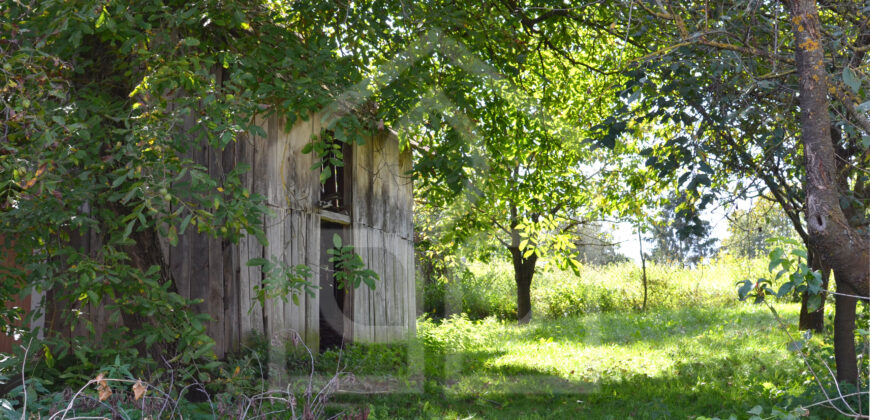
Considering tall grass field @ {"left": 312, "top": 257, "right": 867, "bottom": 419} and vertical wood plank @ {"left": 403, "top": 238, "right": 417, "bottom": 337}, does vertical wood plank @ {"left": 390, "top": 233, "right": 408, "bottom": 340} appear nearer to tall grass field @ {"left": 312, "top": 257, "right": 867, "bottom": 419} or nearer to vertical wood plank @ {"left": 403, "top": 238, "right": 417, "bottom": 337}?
vertical wood plank @ {"left": 403, "top": 238, "right": 417, "bottom": 337}

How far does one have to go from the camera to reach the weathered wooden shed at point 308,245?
6.66 metres

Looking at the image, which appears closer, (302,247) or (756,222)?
(756,222)

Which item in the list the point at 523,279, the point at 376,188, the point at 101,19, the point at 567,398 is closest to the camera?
the point at 101,19

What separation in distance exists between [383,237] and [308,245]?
267 cm

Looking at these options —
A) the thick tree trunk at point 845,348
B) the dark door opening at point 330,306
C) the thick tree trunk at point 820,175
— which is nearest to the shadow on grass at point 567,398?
the thick tree trunk at point 845,348

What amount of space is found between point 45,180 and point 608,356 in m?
7.81

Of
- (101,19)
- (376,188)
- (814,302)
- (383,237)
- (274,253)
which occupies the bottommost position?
(814,302)

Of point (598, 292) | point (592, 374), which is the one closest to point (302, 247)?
point (592, 374)

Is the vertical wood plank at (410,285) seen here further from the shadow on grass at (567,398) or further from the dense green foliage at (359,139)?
the shadow on grass at (567,398)

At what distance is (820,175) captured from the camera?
298cm

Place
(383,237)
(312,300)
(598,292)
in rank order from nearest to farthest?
(312,300), (383,237), (598,292)

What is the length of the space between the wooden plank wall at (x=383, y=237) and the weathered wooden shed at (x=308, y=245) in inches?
0.7

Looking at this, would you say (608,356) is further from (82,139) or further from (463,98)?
(82,139)

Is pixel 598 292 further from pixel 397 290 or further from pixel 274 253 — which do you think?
pixel 274 253
